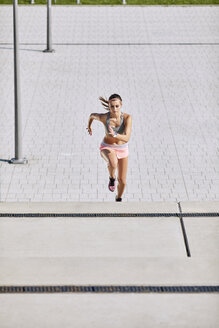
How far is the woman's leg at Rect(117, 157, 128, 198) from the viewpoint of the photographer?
1013 cm

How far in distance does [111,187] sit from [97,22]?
42.5ft

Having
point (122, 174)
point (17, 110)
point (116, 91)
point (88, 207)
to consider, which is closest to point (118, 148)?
point (122, 174)

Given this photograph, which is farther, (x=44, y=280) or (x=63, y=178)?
(x=63, y=178)

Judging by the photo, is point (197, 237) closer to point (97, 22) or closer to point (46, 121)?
point (46, 121)

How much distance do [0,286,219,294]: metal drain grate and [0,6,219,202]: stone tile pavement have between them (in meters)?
3.36

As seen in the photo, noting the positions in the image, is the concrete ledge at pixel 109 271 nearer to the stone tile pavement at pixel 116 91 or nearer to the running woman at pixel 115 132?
the running woman at pixel 115 132

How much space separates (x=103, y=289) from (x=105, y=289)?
23 millimetres

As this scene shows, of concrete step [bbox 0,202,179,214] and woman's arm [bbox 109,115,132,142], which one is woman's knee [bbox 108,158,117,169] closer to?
woman's arm [bbox 109,115,132,142]

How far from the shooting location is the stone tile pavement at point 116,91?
1150 cm

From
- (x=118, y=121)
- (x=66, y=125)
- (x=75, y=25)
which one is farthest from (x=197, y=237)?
(x=75, y=25)

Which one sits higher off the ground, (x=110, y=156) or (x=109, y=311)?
(x=110, y=156)

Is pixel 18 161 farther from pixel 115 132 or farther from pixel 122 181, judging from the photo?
pixel 115 132

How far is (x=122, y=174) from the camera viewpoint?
34.0 ft

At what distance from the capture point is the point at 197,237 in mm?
8945
